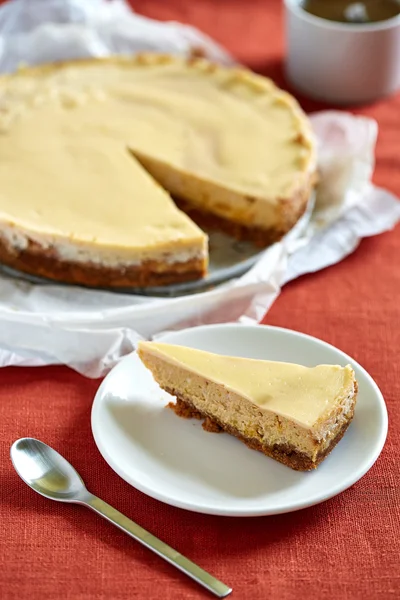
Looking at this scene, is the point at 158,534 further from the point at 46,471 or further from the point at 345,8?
the point at 345,8

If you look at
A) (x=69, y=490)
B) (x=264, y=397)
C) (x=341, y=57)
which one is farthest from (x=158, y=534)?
(x=341, y=57)

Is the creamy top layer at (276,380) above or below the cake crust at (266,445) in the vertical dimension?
above

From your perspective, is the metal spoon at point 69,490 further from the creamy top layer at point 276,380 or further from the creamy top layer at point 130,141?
the creamy top layer at point 130,141

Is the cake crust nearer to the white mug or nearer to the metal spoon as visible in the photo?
the metal spoon

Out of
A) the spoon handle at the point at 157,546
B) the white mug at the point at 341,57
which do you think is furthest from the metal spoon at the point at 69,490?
the white mug at the point at 341,57

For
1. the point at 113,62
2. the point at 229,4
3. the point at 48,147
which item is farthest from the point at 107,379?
the point at 229,4

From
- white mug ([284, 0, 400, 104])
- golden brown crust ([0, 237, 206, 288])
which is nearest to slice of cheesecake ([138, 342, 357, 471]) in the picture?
golden brown crust ([0, 237, 206, 288])

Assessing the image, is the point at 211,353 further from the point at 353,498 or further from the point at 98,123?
the point at 98,123
